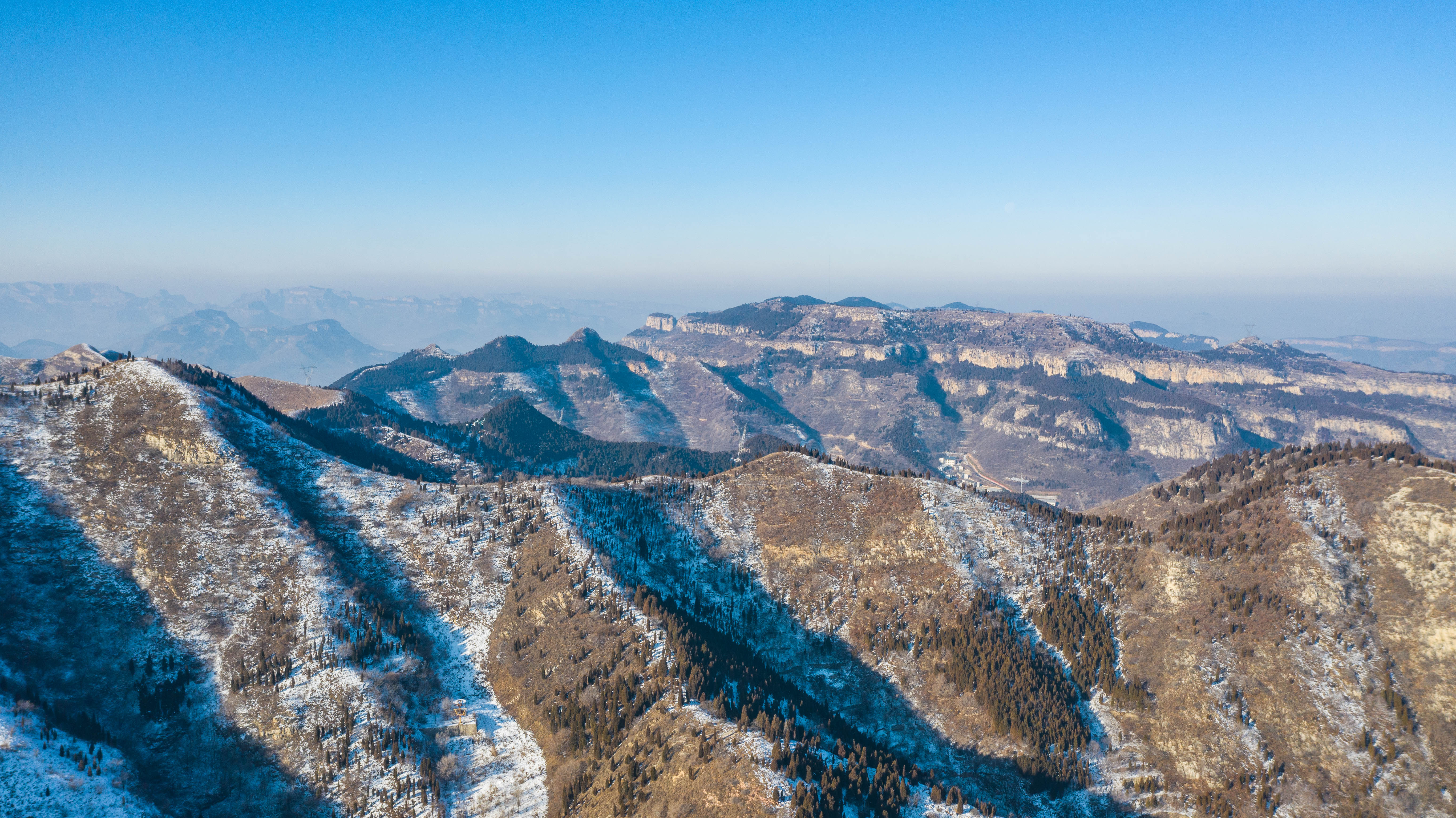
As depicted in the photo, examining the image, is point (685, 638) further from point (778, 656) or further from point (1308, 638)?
point (1308, 638)

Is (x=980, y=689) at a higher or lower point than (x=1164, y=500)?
lower

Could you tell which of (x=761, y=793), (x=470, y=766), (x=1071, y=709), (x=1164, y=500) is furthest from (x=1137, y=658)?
(x=470, y=766)

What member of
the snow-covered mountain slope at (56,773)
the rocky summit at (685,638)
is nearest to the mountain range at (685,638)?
the snow-covered mountain slope at (56,773)

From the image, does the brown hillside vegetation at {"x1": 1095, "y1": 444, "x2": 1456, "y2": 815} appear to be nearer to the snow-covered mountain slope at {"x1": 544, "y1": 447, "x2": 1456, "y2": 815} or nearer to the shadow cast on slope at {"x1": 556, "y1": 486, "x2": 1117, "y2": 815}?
the snow-covered mountain slope at {"x1": 544, "y1": 447, "x2": 1456, "y2": 815}

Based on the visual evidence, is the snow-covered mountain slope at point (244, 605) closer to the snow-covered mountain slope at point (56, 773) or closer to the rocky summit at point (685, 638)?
the rocky summit at point (685, 638)

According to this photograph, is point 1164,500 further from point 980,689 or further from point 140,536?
point 140,536

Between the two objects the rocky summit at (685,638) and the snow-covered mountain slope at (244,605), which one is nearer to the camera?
the rocky summit at (685,638)

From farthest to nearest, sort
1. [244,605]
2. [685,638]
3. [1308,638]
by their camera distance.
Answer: [244,605] < [1308,638] < [685,638]

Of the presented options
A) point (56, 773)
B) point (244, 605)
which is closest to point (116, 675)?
point (244, 605)
